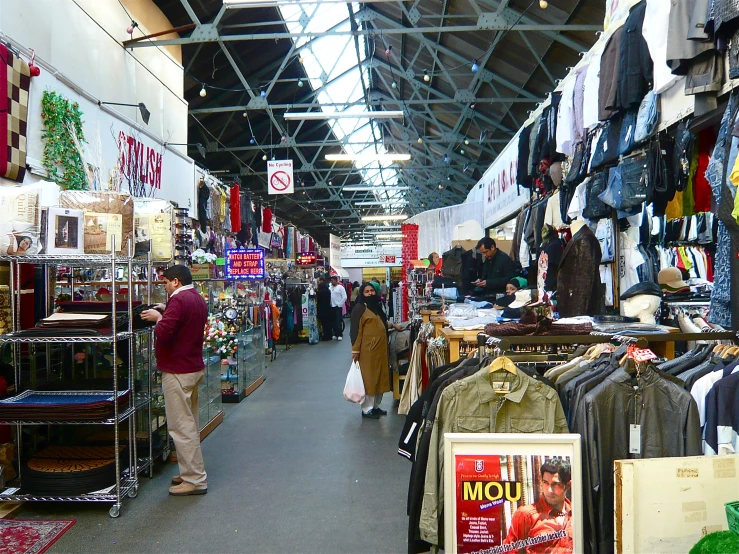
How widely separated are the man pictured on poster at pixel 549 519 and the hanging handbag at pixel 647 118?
2.58m

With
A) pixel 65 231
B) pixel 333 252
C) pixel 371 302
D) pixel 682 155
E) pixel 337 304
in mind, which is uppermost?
pixel 333 252

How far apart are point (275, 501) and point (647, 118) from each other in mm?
3559

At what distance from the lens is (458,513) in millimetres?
2188

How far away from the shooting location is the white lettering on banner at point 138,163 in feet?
23.2

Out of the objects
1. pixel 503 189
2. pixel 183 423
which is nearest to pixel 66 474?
pixel 183 423

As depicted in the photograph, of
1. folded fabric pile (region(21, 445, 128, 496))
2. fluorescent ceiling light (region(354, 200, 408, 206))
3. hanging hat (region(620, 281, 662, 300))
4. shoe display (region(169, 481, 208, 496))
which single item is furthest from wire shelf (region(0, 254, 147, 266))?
fluorescent ceiling light (region(354, 200, 408, 206))

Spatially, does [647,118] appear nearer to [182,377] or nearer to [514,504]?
[514,504]

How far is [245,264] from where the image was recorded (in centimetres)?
914

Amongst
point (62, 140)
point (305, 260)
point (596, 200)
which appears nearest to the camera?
point (596, 200)

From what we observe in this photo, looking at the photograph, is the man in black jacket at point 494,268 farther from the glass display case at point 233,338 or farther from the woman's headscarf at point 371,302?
the glass display case at point 233,338

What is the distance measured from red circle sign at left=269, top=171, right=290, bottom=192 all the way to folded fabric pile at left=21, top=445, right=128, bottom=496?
816 cm


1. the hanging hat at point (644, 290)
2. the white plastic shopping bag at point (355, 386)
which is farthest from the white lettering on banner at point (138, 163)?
the hanging hat at point (644, 290)

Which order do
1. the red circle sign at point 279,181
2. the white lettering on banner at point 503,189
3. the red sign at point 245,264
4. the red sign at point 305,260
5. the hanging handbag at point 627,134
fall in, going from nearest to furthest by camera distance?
the hanging handbag at point 627,134
the white lettering on banner at point 503,189
the red sign at point 245,264
the red circle sign at point 279,181
the red sign at point 305,260

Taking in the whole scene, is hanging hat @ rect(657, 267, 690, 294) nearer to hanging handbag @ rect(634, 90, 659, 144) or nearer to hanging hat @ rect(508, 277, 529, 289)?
hanging handbag @ rect(634, 90, 659, 144)
